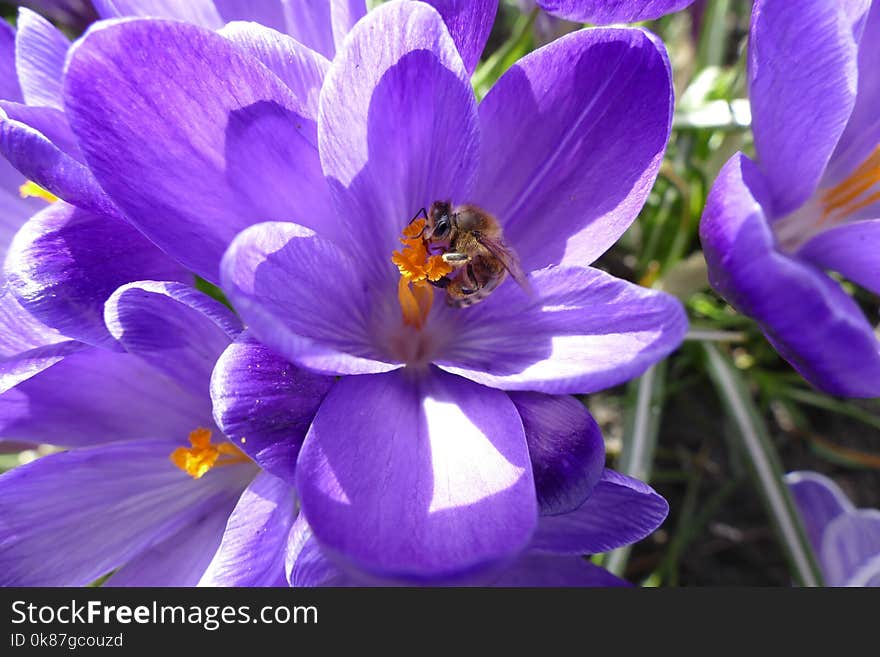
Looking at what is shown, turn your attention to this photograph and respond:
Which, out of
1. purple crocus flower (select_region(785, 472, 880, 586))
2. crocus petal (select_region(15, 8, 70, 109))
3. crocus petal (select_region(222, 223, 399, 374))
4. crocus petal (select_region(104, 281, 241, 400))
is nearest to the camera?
crocus petal (select_region(222, 223, 399, 374))

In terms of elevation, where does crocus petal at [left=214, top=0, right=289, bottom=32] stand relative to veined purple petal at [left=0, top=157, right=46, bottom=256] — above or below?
above

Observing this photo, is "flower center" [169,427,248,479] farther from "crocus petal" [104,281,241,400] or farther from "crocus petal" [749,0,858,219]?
"crocus petal" [749,0,858,219]

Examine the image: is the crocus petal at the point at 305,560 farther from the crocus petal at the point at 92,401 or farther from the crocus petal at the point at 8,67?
the crocus petal at the point at 8,67

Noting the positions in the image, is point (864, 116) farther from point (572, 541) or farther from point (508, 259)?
point (572, 541)

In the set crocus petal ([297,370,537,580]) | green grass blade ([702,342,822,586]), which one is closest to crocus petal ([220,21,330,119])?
crocus petal ([297,370,537,580])

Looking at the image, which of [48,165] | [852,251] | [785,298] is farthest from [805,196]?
[48,165]

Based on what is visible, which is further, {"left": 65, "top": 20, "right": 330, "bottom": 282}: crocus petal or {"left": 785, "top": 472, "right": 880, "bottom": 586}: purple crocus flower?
{"left": 785, "top": 472, "right": 880, "bottom": 586}: purple crocus flower

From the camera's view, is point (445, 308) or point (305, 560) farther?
point (445, 308)
